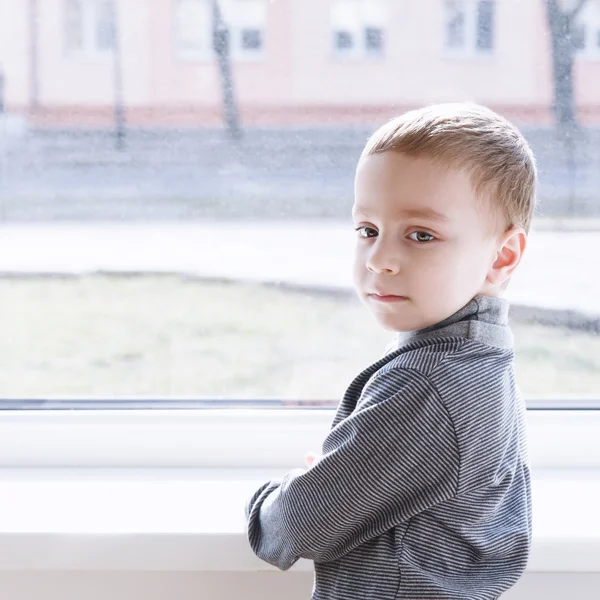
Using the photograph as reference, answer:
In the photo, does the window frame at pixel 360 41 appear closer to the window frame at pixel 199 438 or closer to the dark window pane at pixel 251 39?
the dark window pane at pixel 251 39

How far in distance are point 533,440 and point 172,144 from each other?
67cm

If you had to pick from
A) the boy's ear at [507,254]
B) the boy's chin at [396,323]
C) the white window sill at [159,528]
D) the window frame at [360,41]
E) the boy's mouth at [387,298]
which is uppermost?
the window frame at [360,41]

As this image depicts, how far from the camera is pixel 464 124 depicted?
2.92 ft

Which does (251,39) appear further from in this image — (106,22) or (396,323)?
(396,323)

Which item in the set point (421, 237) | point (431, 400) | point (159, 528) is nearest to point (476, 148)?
point (421, 237)

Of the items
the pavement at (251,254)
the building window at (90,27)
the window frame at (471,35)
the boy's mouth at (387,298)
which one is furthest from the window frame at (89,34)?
the boy's mouth at (387,298)

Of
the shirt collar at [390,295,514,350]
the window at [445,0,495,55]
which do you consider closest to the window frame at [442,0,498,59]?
the window at [445,0,495,55]

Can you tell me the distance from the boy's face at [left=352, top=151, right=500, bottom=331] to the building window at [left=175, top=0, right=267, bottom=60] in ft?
1.45

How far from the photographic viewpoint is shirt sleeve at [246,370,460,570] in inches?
33.8

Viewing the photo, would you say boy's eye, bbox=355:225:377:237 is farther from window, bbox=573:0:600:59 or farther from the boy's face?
window, bbox=573:0:600:59

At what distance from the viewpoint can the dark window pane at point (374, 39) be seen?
129 centimetres

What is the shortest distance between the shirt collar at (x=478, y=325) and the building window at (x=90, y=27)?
0.65m

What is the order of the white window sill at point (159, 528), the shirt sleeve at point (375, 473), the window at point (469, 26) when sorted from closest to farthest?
the shirt sleeve at point (375, 473) < the white window sill at point (159, 528) < the window at point (469, 26)

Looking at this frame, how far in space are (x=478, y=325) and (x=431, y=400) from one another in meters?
0.10
